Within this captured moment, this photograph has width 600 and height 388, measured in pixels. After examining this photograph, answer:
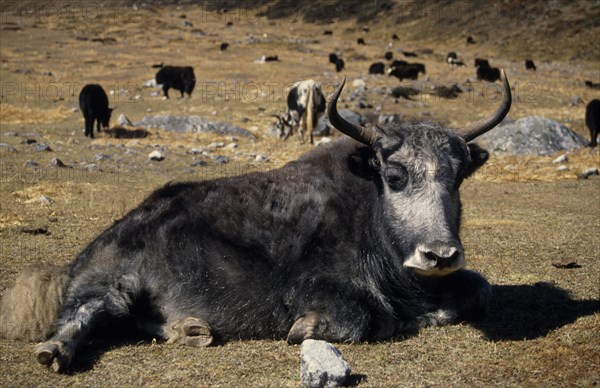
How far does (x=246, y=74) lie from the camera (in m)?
32.7

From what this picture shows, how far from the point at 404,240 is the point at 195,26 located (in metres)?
62.0

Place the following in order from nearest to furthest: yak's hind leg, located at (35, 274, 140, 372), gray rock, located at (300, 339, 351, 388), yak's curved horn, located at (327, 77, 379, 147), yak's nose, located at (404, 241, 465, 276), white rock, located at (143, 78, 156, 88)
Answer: gray rock, located at (300, 339, 351, 388) → yak's nose, located at (404, 241, 465, 276) → yak's hind leg, located at (35, 274, 140, 372) → yak's curved horn, located at (327, 77, 379, 147) → white rock, located at (143, 78, 156, 88)

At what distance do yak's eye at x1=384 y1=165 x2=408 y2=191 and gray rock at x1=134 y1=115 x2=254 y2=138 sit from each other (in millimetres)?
13916

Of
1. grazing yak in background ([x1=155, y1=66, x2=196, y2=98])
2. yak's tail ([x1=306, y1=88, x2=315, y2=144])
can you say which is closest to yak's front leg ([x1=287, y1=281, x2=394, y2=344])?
yak's tail ([x1=306, y1=88, x2=315, y2=144])

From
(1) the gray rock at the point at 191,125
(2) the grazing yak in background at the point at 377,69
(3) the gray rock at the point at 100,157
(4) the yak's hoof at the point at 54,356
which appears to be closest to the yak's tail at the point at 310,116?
(1) the gray rock at the point at 191,125

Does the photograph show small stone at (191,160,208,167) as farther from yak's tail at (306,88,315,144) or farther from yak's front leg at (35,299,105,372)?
yak's front leg at (35,299,105,372)

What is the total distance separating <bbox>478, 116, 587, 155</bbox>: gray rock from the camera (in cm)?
1591

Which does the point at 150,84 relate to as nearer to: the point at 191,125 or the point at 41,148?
the point at 191,125

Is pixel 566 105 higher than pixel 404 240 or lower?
lower

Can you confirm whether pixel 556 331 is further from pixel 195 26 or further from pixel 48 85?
pixel 195 26

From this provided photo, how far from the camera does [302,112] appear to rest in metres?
20.0

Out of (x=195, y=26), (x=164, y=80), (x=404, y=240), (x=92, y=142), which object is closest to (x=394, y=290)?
(x=404, y=240)

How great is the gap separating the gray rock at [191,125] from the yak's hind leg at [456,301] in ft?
45.7

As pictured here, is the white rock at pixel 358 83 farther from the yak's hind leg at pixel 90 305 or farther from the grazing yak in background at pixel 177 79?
the yak's hind leg at pixel 90 305
